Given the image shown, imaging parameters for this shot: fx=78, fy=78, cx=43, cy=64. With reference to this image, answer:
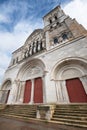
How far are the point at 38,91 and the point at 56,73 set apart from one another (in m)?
2.84

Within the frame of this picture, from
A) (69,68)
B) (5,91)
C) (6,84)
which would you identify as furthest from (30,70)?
(69,68)

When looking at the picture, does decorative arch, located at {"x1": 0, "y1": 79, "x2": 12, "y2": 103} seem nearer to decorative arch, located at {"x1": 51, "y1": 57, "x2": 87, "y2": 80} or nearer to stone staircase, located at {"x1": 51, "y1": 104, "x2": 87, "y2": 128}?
decorative arch, located at {"x1": 51, "y1": 57, "x2": 87, "y2": 80}

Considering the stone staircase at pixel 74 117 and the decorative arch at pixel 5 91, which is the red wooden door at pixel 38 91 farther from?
the decorative arch at pixel 5 91

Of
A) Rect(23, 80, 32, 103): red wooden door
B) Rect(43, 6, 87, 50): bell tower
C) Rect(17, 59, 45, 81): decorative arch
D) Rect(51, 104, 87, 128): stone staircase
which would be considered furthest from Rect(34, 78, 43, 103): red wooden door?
Rect(43, 6, 87, 50): bell tower

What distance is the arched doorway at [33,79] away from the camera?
8.34 m

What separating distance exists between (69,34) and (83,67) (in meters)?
4.79

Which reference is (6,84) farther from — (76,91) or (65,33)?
(65,33)

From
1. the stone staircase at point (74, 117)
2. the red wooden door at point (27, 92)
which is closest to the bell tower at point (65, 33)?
the red wooden door at point (27, 92)

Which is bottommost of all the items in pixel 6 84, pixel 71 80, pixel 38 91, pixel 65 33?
pixel 38 91

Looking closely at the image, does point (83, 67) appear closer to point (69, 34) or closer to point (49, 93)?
point (49, 93)

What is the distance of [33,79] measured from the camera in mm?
9594

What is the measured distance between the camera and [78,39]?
26.1 ft

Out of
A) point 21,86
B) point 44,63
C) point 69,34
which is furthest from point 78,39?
point 21,86

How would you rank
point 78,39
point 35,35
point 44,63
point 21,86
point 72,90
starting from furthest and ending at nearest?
point 35,35 → point 21,86 → point 44,63 → point 78,39 → point 72,90
